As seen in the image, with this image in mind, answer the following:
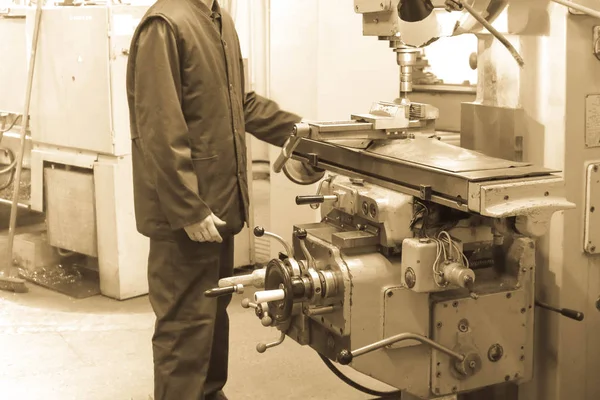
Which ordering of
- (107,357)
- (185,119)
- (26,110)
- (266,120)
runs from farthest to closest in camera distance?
(26,110) → (107,357) → (266,120) → (185,119)

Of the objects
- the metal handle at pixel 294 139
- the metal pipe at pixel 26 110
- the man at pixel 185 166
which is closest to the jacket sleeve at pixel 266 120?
the man at pixel 185 166

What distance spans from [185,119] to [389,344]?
31.6 inches

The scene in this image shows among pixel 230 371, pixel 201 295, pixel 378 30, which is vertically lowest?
pixel 230 371

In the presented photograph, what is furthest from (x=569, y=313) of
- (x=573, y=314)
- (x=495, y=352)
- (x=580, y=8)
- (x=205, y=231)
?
(x=205, y=231)

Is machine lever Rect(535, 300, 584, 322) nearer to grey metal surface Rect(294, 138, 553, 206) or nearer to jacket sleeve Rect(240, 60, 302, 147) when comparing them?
grey metal surface Rect(294, 138, 553, 206)

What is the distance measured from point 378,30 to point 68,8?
6.41ft

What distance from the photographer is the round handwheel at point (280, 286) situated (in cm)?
171

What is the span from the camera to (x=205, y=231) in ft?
6.72

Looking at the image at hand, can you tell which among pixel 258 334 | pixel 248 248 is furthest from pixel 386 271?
pixel 248 248

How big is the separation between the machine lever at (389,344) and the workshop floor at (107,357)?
2.84 ft

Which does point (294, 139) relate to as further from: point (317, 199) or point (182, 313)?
point (182, 313)

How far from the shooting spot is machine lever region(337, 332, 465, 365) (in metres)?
1.61

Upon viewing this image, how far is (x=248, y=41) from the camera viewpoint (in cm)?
461

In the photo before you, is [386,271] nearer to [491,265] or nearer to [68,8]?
[491,265]
